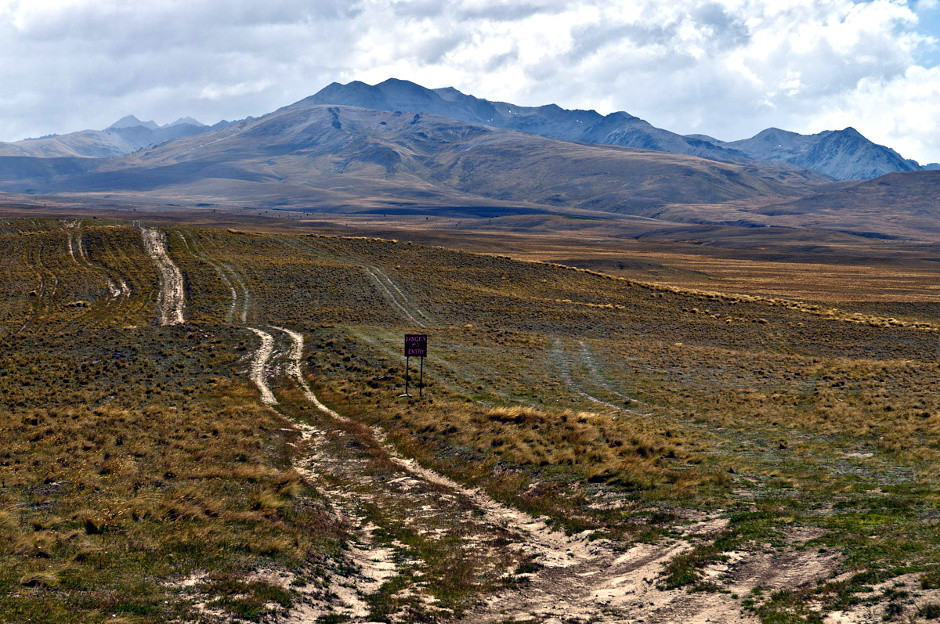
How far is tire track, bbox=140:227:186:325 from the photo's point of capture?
58562 mm

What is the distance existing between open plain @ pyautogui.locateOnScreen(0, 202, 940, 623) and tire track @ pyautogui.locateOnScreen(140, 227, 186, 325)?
458 cm

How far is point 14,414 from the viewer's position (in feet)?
78.6

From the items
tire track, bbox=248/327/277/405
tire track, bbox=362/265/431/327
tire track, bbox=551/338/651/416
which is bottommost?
tire track, bbox=551/338/651/416

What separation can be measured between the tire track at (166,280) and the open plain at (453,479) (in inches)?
180

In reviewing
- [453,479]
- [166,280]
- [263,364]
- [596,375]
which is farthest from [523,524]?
[166,280]

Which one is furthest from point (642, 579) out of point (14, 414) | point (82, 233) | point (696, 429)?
point (82, 233)

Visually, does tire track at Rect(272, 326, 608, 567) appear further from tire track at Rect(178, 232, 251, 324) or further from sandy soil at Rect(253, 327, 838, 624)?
tire track at Rect(178, 232, 251, 324)

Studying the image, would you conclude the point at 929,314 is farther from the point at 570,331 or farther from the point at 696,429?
the point at 696,429

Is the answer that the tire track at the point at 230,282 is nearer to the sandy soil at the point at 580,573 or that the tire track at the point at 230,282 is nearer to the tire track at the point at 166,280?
the tire track at the point at 166,280

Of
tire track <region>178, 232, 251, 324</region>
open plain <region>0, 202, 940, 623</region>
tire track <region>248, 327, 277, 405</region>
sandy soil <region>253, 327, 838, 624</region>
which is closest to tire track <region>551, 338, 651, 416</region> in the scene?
open plain <region>0, 202, 940, 623</region>

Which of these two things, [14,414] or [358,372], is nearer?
[14,414]

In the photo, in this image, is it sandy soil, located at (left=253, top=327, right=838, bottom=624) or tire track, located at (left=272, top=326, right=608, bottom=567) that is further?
tire track, located at (left=272, top=326, right=608, bottom=567)

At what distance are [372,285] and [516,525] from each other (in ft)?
212

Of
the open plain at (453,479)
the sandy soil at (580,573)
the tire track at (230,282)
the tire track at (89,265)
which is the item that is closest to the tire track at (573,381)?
the open plain at (453,479)
